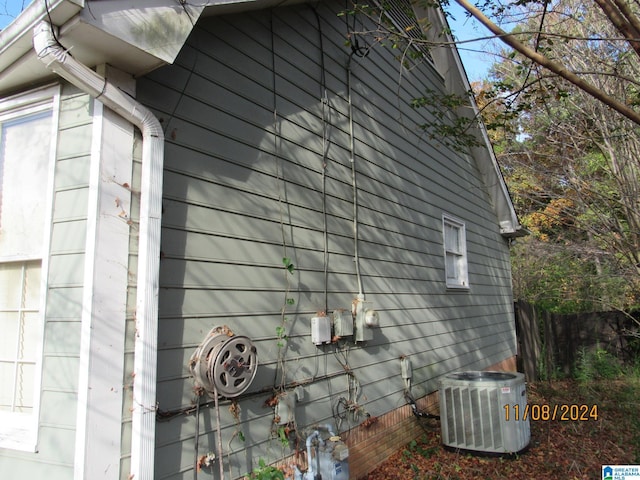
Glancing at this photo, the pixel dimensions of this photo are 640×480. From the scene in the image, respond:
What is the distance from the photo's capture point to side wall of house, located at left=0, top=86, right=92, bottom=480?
8.45 ft

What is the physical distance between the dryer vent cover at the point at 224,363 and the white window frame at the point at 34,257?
0.88 metres

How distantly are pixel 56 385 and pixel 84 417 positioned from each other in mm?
319

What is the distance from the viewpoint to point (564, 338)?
37.1 feet

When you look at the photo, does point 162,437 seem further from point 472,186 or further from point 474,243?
point 472,186

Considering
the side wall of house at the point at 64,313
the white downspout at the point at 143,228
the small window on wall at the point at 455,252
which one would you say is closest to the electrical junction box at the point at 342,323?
the white downspout at the point at 143,228

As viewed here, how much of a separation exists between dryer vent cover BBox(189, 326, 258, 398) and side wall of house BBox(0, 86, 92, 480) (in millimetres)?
714

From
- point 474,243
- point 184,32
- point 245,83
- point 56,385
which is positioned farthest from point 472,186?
point 56,385

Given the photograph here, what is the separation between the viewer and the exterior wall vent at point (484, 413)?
5.13 meters

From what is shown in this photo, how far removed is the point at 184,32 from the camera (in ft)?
9.52

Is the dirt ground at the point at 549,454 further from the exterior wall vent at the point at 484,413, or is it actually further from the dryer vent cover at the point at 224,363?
the dryer vent cover at the point at 224,363

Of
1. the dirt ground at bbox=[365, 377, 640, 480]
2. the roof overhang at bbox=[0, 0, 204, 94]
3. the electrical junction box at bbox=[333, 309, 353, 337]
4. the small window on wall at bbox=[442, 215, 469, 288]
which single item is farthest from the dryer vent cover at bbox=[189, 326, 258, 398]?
the small window on wall at bbox=[442, 215, 469, 288]
